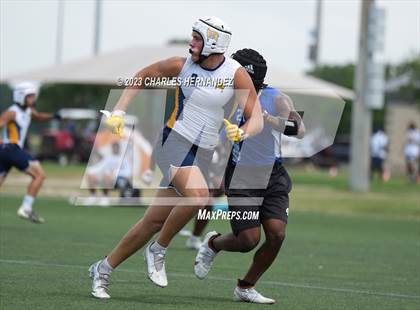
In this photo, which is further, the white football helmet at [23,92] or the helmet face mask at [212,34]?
the white football helmet at [23,92]

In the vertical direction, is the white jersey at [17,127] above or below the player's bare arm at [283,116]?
below

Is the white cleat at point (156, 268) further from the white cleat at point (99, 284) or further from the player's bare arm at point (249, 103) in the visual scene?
the player's bare arm at point (249, 103)

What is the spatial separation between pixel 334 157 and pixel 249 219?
51476 mm

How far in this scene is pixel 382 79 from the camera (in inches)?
1329

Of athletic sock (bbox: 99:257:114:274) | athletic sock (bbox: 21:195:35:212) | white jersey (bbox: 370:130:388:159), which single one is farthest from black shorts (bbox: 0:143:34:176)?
white jersey (bbox: 370:130:388:159)

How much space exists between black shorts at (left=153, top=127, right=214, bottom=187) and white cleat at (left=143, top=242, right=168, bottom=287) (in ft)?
2.05

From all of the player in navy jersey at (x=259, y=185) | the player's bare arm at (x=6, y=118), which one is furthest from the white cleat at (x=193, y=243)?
the player in navy jersey at (x=259, y=185)

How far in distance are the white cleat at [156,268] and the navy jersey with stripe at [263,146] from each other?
1.22 m

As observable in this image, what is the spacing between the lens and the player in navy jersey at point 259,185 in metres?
10.1

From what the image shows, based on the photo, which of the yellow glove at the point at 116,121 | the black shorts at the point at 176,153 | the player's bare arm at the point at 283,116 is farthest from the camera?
the player's bare arm at the point at 283,116

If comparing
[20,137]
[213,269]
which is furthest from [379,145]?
[213,269]

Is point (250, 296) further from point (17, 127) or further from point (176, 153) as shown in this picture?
point (17, 127)

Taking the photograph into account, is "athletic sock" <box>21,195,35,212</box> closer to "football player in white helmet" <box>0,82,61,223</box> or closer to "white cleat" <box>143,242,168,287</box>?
"football player in white helmet" <box>0,82,61,223</box>

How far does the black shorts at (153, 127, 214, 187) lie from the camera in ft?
31.9
